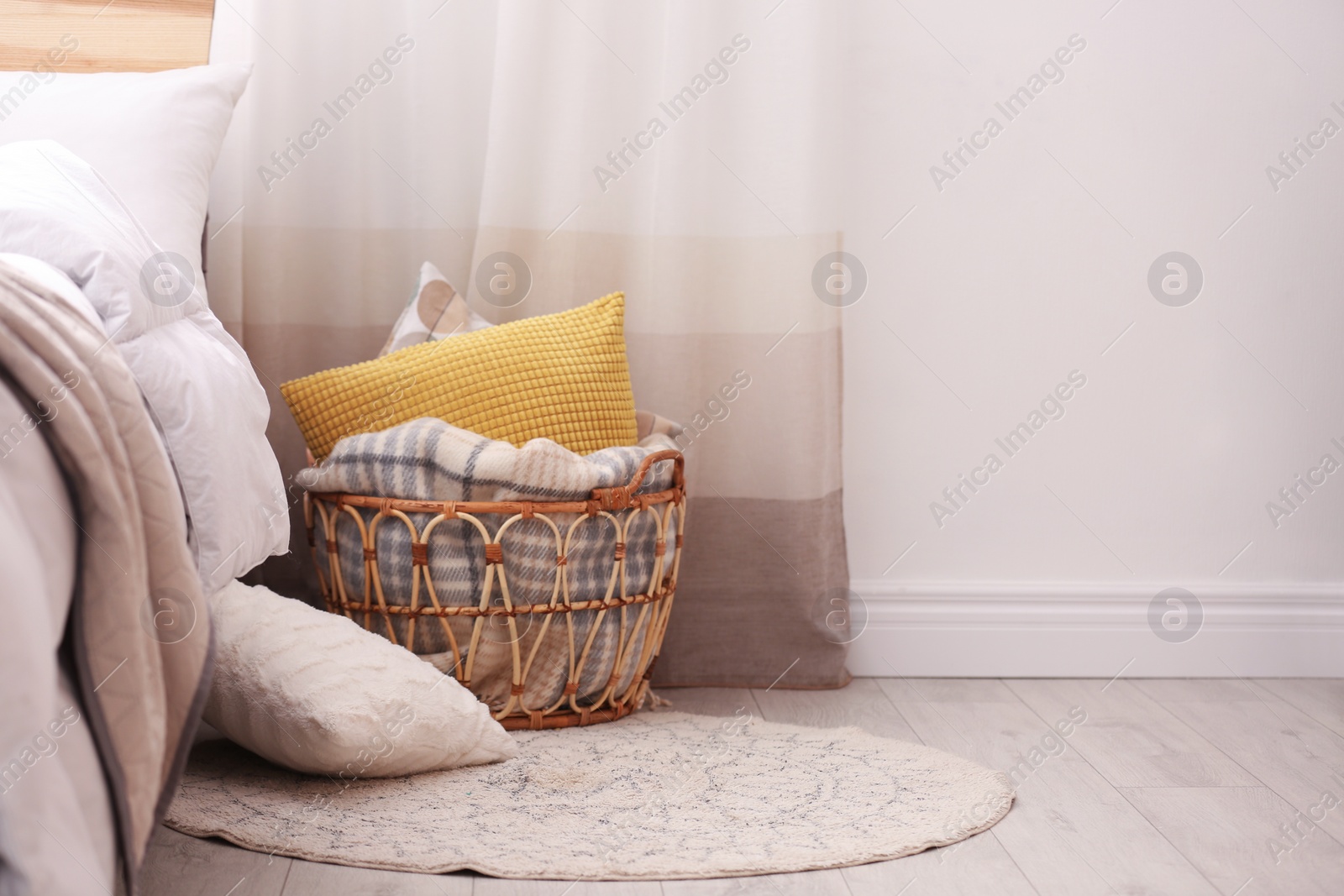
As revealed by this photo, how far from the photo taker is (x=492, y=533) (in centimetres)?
131

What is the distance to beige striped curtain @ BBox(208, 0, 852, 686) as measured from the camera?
5.33ft

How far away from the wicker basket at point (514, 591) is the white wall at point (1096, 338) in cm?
51

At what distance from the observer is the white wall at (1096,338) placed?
5.65 feet

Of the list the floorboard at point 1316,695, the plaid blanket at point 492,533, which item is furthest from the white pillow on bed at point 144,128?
the floorboard at point 1316,695

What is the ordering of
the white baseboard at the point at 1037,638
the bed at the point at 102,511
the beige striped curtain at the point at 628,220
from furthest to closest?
the white baseboard at the point at 1037,638 → the beige striped curtain at the point at 628,220 → the bed at the point at 102,511

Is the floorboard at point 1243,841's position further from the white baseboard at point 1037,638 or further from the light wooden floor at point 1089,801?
the white baseboard at point 1037,638

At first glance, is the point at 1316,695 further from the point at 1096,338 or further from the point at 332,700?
the point at 332,700

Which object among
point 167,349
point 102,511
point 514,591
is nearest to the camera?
point 102,511

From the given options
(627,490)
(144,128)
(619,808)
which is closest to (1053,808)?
(619,808)

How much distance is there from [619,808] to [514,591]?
30 centimetres

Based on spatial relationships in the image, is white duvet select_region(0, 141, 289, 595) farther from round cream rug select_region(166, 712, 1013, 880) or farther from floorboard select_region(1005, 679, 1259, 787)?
floorboard select_region(1005, 679, 1259, 787)

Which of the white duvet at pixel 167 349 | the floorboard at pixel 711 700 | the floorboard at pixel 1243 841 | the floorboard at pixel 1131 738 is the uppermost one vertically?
the white duvet at pixel 167 349

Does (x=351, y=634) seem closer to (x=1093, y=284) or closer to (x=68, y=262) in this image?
(x=68, y=262)

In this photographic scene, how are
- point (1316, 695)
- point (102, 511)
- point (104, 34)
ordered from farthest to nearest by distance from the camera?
1. point (1316, 695)
2. point (104, 34)
3. point (102, 511)
